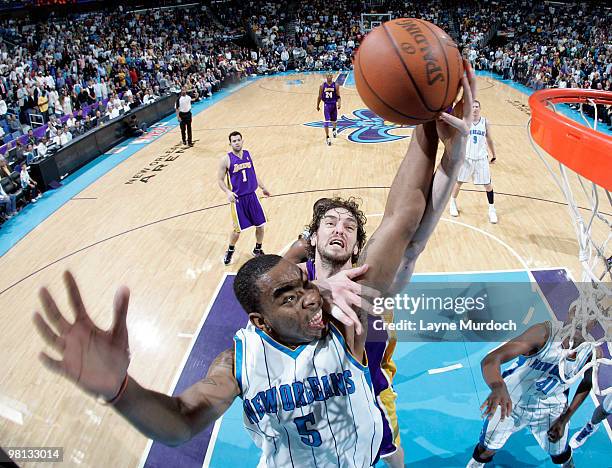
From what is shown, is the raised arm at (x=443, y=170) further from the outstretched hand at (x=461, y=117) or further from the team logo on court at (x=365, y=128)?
the team logo on court at (x=365, y=128)

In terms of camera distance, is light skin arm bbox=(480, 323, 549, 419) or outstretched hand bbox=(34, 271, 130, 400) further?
light skin arm bbox=(480, 323, 549, 419)

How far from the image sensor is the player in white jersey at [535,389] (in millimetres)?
2607

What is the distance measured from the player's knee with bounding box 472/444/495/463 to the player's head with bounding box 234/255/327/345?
2.10 meters

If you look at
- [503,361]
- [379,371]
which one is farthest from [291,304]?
[503,361]

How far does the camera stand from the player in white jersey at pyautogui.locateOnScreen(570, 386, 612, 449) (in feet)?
10.6

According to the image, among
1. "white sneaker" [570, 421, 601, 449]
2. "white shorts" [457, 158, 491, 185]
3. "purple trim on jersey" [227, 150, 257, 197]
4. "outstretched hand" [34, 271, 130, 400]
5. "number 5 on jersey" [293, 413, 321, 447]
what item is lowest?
"white sneaker" [570, 421, 601, 449]

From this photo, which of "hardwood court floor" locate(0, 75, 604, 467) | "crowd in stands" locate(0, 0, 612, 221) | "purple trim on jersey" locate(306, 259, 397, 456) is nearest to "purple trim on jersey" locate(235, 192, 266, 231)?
"hardwood court floor" locate(0, 75, 604, 467)

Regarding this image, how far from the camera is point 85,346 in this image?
111 centimetres

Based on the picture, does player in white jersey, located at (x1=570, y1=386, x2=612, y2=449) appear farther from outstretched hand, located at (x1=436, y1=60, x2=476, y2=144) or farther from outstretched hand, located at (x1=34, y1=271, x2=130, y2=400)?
outstretched hand, located at (x1=34, y1=271, x2=130, y2=400)

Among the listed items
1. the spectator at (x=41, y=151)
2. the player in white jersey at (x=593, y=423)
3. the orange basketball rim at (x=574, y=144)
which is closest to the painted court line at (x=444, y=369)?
the player in white jersey at (x=593, y=423)

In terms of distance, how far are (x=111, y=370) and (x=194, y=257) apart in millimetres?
5408

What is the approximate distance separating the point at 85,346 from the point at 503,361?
7.39 feet

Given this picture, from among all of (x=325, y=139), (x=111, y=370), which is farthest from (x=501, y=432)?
(x=325, y=139)

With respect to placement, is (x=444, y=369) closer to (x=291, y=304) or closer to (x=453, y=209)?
(x=291, y=304)
